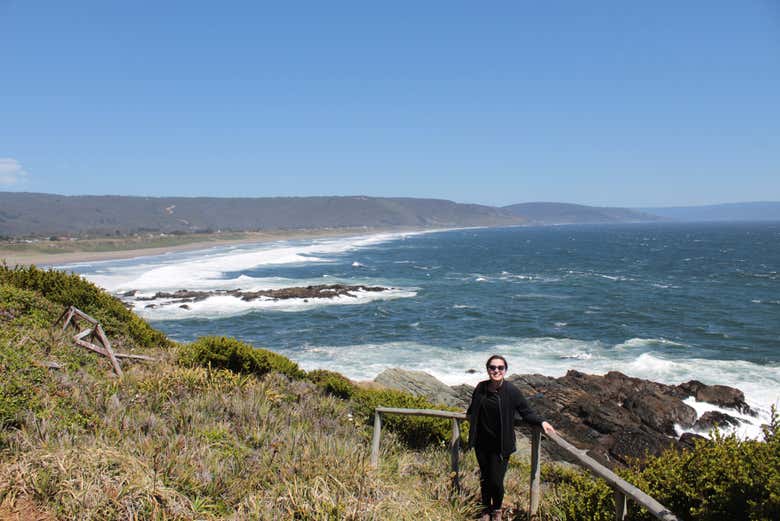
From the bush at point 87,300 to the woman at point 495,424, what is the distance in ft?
32.9

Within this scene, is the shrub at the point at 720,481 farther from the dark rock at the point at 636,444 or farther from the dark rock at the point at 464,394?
the dark rock at the point at 636,444

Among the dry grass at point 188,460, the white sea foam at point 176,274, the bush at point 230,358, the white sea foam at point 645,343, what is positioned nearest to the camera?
the dry grass at point 188,460

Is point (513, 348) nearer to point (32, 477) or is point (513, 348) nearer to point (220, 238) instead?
point (32, 477)

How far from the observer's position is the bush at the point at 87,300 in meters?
12.4

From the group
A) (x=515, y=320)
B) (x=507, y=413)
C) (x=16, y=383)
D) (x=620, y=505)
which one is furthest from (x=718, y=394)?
(x=16, y=383)

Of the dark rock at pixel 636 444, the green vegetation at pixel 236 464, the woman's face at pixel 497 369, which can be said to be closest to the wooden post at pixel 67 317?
the green vegetation at pixel 236 464

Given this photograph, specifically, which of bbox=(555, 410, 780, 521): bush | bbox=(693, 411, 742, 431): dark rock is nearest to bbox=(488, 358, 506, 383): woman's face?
bbox=(555, 410, 780, 521): bush

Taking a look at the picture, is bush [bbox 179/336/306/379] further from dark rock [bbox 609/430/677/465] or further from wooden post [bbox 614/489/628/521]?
dark rock [bbox 609/430/677/465]

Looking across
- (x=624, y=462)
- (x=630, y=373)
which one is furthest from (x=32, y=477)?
(x=630, y=373)

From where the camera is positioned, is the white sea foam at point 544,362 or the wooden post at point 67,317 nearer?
the wooden post at point 67,317

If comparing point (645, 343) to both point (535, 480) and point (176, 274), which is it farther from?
point (176, 274)

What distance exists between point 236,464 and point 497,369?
2616mm

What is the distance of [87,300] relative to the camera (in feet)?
41.8

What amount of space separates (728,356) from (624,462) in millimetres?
14430
